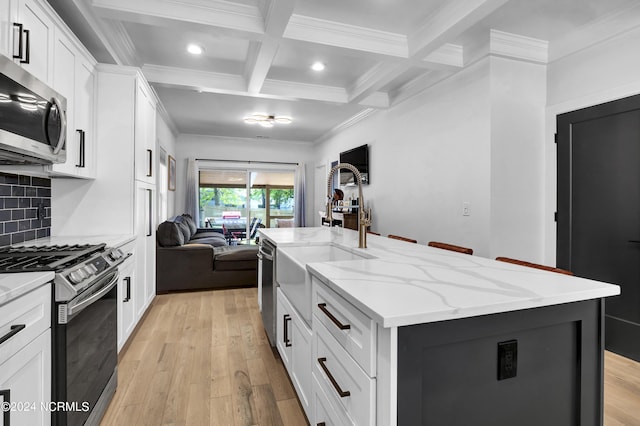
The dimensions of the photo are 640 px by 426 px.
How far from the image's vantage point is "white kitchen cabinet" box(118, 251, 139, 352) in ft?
7.62

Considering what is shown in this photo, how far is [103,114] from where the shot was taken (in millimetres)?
2588

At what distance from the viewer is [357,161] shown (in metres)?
5.32

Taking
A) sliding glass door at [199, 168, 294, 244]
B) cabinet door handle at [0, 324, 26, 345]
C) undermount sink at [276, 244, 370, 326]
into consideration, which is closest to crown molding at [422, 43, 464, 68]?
undermount sink at [276, 244, 370, 326]

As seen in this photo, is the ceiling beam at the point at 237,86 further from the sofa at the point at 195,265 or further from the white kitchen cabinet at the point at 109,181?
the sofa at the point at 195,265

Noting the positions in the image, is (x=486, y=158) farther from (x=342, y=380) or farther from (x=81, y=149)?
(x=81, y=149)

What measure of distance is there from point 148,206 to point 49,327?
6.84ft

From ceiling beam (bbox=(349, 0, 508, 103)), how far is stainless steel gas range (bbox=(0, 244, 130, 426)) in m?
2.76

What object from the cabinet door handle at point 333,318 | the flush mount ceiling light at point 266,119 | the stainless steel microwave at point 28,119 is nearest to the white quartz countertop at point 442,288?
the cabinet door handle at point 333,318

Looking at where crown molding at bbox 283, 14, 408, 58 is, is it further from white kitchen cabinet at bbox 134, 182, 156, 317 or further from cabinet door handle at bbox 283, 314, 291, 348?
cabinet door handle at bbox 283, 314, 291, 348

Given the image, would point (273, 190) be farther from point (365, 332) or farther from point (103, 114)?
point (365, 332)

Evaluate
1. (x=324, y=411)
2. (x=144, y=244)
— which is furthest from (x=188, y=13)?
(x=324, y=411)

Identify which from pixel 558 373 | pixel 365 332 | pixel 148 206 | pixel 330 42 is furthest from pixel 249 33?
pixel 558 373

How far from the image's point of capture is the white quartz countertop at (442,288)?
0.89 meters

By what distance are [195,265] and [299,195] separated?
147 inches
